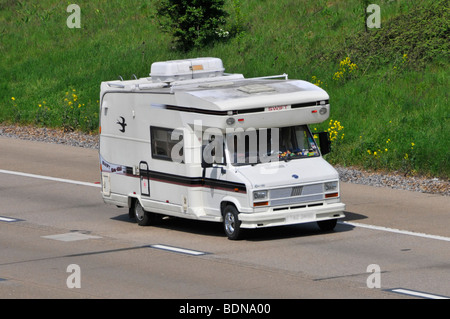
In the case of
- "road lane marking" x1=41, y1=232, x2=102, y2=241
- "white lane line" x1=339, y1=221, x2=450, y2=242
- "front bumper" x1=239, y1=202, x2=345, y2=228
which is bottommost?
"white lane line" x1=339, y1=221, x2=450, y2=242

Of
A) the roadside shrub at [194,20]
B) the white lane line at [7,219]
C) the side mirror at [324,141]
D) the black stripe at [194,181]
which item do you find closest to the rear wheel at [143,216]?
the black stripe at [194,181]

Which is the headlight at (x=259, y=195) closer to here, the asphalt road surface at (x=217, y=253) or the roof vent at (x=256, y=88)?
the asphalt road surface at (x=217, y=253)

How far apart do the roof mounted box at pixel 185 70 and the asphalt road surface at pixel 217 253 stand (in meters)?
3.01

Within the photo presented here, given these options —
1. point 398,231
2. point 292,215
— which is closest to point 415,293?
point 292,215

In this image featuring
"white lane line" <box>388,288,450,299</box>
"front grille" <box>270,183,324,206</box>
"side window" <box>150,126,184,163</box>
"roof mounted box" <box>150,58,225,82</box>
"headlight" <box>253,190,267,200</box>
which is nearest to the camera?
"white lane line" <box>388,288,450,299</box>

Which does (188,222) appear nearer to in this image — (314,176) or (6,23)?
(314,176)

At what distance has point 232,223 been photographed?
18188 mm

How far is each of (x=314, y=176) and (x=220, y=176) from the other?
5.66 ft

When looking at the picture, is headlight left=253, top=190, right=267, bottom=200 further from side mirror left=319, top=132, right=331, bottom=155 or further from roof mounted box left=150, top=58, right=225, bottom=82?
roof mounted box left=150, top=58, right=225, bottom=82

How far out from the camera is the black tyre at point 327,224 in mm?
18766

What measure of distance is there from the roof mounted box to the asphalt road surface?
9.88 feet

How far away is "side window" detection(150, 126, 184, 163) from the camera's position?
18.7 meters

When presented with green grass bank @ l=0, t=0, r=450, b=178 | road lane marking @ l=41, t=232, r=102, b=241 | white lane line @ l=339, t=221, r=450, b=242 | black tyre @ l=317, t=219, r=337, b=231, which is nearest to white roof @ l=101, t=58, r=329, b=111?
black tyre @ l=317, t=219, r=337, b=231

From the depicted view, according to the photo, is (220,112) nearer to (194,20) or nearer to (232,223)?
(232,223)
